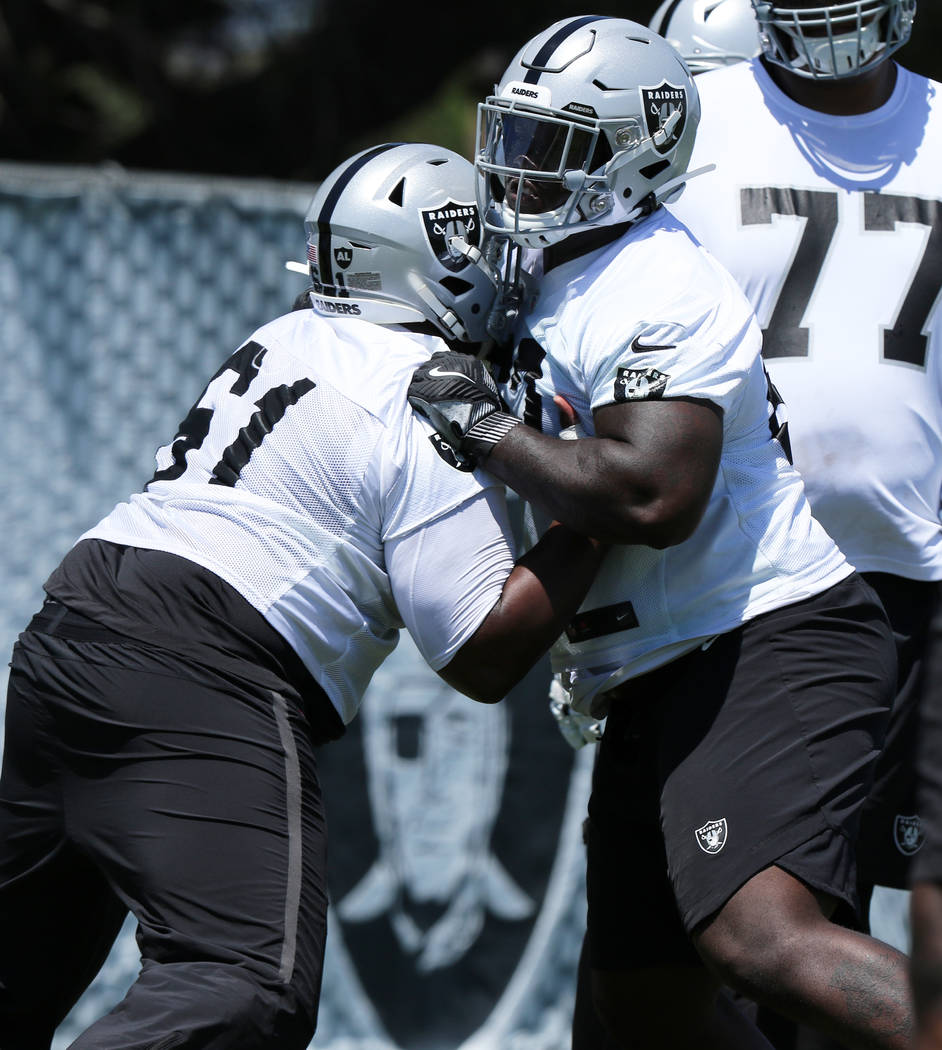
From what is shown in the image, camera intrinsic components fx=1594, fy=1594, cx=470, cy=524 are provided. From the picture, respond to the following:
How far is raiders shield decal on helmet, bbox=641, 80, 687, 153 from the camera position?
→ 9.21 feet

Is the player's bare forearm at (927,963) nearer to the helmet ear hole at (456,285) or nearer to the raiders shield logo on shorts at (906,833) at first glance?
the helmet ear hole at (456,285)

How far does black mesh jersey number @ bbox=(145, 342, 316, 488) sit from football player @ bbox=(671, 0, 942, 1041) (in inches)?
35.2

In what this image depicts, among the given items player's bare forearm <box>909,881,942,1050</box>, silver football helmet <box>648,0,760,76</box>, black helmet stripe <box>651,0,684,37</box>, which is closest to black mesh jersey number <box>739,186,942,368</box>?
silver football helmet <box>648,0,760,76</box>

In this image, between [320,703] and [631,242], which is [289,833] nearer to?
[320,703]

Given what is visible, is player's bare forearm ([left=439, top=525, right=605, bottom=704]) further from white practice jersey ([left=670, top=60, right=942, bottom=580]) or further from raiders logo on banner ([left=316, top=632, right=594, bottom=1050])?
raiders logo on banner ([left=316, top=632, right=594, bottom=1050])

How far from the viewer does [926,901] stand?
1.43m

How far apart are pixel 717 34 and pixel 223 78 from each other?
25.5 feet

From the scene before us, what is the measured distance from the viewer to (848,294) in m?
3.08

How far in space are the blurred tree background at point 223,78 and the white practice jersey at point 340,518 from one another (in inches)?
317

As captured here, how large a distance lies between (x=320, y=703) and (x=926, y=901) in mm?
1529

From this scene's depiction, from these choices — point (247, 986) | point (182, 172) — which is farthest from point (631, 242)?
point (182, 172)

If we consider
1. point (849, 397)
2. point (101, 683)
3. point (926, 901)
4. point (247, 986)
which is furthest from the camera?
point (849, 397)

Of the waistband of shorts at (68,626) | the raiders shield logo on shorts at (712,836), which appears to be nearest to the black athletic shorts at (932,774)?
the raiders shield logo on shorts at (712,836)

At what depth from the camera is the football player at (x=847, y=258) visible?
3.06m
